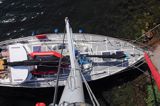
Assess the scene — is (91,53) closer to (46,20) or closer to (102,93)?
(102,93)

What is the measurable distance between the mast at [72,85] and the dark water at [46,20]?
14.4 feet

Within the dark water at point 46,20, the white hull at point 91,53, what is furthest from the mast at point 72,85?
the dark water at point 46,20

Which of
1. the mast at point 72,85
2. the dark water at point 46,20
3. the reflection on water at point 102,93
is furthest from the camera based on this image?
the dark water at point 46,20

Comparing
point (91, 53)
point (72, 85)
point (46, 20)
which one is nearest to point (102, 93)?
point (91, 53)

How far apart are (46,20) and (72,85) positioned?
1127 cm

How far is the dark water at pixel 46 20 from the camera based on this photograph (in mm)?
40062

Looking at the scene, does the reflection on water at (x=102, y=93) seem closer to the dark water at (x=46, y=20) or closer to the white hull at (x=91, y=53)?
the dark water at (x=46, y=20)

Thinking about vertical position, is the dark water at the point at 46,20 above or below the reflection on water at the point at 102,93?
above

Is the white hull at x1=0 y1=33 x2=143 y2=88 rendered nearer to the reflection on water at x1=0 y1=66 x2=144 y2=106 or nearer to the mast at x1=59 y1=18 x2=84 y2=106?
the reflection on water at x1=0 y1=66 x2=144 y2=106

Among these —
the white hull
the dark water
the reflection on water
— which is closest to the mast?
the white hull

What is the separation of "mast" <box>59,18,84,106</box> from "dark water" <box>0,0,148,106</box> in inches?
172

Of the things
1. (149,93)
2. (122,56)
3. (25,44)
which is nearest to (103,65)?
(122,56)

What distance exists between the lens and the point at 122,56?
38.7 meters

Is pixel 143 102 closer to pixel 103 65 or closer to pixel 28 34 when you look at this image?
pixel 103 65
